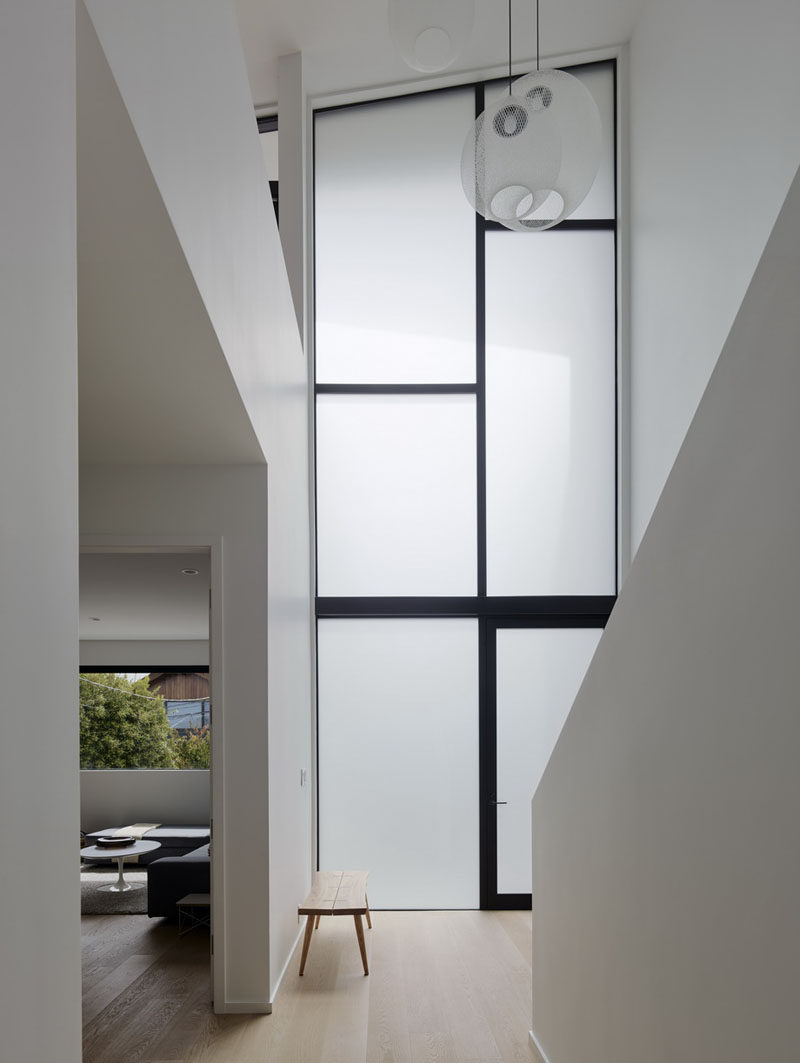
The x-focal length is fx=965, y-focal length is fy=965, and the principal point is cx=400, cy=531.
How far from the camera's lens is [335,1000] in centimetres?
452

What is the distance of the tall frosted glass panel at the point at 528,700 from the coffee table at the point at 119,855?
2823 mm

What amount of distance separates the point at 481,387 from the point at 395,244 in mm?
1220

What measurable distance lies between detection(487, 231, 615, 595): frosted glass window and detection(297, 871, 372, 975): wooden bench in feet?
7.25

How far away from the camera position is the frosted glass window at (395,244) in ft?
22.6

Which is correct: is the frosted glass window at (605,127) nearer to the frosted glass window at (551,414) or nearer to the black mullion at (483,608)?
the frosted glass window at (551,414)

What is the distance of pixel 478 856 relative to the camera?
656 centimetres

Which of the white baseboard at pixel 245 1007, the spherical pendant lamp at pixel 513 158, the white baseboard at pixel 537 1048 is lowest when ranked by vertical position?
the white baseboard at pixel 245 1007

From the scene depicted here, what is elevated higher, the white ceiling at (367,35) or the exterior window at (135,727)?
the white ceiling at (367,35)

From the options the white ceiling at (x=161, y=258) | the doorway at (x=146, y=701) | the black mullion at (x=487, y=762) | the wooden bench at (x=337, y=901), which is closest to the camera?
the white ceiling at (x=161, y=258)

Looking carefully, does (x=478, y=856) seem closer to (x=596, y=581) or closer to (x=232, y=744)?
(x=596, y=581)

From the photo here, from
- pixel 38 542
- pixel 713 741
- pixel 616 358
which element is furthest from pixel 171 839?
pixel 38 542

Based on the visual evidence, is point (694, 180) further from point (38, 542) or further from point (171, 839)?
point (171, 839)

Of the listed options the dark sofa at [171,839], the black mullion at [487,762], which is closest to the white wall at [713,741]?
the black mullion at [487,762]

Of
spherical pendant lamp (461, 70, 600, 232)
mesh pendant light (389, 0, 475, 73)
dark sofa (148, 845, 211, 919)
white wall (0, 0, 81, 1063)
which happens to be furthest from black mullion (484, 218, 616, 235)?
white wall (0, 0, 81, 1063)
